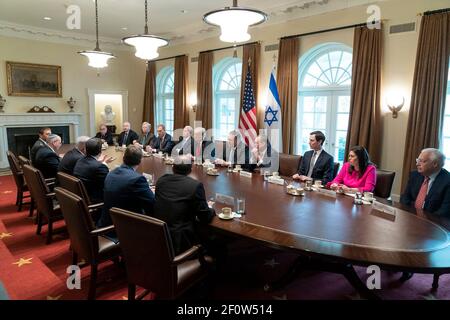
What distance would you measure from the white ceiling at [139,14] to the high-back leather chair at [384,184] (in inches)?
118

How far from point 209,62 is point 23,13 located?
3863 millimetres

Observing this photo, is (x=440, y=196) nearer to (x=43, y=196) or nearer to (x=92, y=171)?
(x=92, y=171)

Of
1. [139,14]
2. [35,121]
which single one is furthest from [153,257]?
[35,121]

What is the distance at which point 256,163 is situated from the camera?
14.1 feet

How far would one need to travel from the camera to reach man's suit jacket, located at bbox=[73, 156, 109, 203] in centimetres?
314

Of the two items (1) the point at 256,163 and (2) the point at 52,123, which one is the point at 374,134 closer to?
(1) the point at 256,163

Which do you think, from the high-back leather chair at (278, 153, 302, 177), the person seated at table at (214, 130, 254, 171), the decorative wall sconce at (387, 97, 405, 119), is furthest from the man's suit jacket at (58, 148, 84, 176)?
the decorative wall sconce at (387, 97, 405, 119)

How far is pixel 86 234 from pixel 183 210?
0.75 m

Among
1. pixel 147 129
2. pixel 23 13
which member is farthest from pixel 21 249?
pixel 23 13

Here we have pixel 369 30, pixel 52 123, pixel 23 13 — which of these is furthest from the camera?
pixel 52 123

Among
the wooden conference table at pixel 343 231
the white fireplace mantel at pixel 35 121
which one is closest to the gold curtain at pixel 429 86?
the wooden conference table at pixel 343 231

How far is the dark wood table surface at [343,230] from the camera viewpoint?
5.42ft

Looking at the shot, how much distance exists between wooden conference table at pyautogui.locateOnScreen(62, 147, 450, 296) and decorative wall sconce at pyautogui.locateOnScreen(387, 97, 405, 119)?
249 cm

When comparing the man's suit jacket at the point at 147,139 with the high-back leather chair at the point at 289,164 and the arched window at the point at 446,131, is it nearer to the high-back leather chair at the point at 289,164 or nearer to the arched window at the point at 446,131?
the high-back leather chair at the point at 289,164
